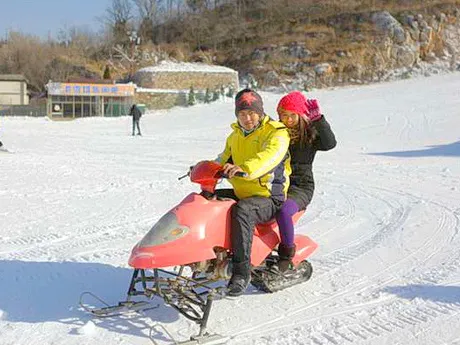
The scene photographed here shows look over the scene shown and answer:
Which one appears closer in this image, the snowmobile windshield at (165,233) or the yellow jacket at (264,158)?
the snowmobile windshield at (165,233)

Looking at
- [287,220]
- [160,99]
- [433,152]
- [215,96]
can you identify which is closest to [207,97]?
[215,96]

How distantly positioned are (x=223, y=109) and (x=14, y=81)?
22.5 meters

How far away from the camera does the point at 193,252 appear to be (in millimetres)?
4031

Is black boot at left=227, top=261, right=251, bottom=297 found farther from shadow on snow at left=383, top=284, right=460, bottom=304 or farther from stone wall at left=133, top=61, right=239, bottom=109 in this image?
stone wall at left=133, top=61, right=239, bottom=109

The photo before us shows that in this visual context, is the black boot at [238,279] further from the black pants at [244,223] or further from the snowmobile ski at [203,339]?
the snowmobile ski at [203,339]

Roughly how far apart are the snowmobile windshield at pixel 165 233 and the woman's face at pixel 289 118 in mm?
1446

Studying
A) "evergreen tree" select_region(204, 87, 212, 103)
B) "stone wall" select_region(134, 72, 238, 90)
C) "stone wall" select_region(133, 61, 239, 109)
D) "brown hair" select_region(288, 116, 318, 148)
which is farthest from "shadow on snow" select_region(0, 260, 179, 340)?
"stone wall" select_region(134, 72, 238, 90)

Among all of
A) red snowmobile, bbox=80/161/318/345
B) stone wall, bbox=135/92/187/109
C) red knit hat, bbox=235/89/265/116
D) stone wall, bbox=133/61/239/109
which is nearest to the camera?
red snowmobile, bbox=80/161/318/345

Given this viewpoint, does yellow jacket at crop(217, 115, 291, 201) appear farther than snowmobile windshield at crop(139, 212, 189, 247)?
Yes

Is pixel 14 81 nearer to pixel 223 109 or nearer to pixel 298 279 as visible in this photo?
pixel 223 109

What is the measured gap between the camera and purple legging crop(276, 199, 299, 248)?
4.58 m

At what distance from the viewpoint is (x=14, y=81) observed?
4897cm

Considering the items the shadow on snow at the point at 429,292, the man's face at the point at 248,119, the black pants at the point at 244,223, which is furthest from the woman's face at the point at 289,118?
the shadow on snow at the point at 429,292

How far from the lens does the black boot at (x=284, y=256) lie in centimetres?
472
